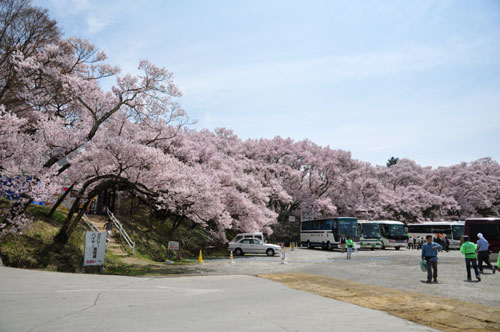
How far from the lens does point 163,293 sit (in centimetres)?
973

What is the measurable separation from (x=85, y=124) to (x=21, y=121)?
407 centimetres

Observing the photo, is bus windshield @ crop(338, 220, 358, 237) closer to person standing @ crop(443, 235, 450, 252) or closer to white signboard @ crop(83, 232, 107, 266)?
person standing @ crop(443, 235, 450, 252)

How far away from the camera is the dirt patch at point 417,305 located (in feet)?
22.1

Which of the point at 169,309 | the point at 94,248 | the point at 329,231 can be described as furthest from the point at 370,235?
the point at 169,309

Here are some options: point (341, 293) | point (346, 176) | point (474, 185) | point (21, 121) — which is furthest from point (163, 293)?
point (474, 185)

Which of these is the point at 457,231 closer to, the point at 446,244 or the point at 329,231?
the point at 446,244

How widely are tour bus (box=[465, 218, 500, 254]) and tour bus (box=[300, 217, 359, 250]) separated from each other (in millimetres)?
13990

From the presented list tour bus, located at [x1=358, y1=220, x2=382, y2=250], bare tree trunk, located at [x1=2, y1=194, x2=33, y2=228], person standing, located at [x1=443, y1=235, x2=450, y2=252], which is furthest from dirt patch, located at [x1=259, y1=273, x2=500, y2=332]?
person standing, located at [x1=443, y1=235, x2=450, y2=252]

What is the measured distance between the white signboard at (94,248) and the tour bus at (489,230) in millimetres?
21167

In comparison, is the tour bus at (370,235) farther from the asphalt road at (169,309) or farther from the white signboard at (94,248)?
the white signboard at (94,248)

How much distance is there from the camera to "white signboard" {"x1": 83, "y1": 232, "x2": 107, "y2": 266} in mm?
14598

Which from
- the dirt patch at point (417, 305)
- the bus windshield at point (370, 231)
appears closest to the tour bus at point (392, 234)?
the bus windshield at point (370, 231)

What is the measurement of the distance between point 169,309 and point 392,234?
3728cm

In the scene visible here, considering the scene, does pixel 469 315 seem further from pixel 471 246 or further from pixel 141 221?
pixel 141 221
